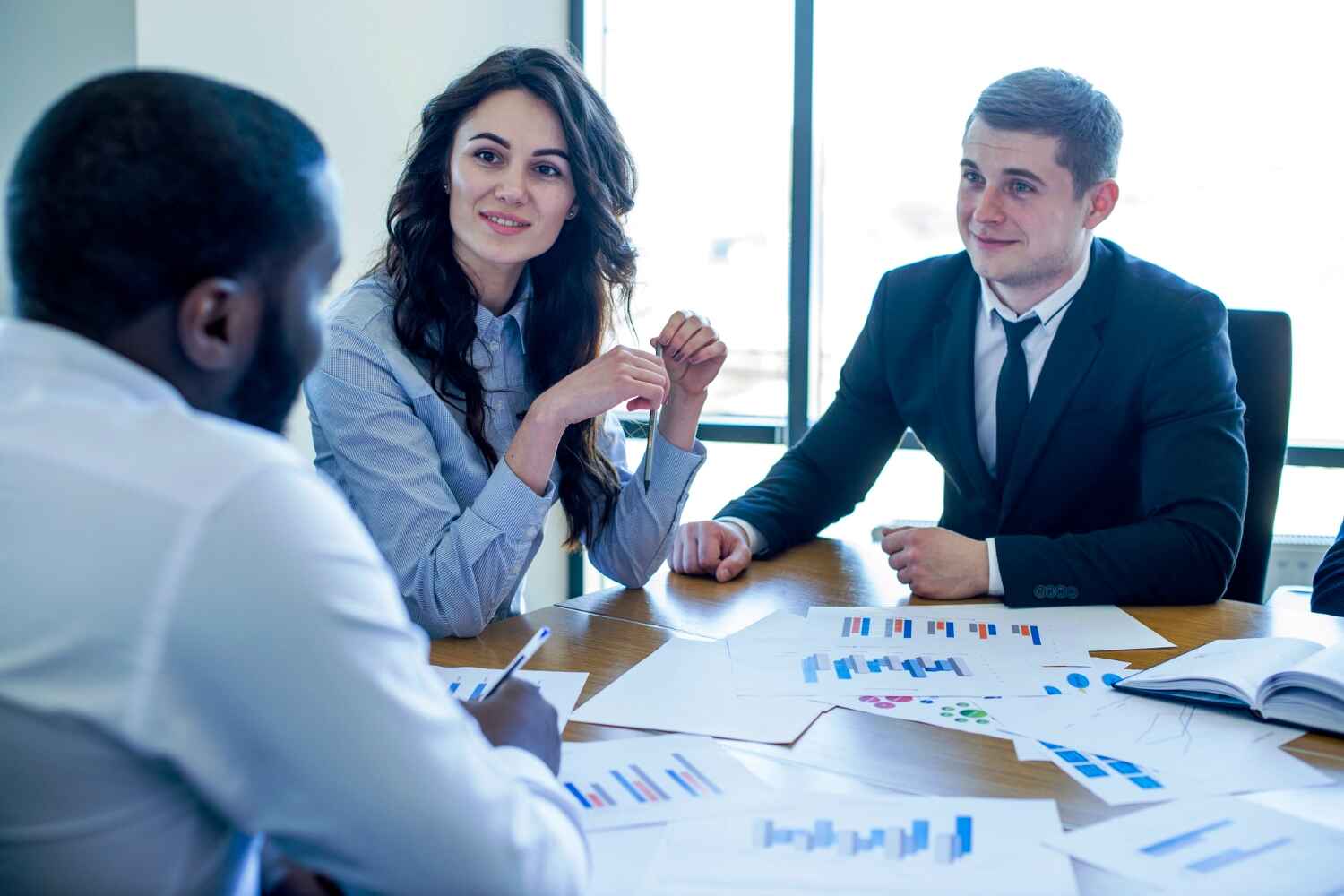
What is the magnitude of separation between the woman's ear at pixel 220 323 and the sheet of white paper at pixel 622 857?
478 millimetres

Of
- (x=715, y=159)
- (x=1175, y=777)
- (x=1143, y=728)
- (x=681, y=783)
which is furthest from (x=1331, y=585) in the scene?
(x=715, y=159)

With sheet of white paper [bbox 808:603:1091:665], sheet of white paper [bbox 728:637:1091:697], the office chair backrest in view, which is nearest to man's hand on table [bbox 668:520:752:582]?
sheet of white paper [bbox 808:603:1091:665]

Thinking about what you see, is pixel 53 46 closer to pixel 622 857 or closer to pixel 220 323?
pixel 220 323

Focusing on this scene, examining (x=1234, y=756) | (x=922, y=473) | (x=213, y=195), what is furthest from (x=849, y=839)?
(x=922, y=473)

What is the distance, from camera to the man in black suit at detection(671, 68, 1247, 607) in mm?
1749

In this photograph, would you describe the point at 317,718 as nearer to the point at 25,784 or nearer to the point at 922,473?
the point at 25,784

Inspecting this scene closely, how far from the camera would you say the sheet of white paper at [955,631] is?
4.72ft

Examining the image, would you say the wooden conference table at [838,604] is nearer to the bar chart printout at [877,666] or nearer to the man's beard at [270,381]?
the bar chart printout at [877,666]

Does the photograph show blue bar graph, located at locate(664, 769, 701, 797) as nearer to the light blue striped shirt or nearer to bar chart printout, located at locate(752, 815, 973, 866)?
bar chart printout, located at locate(752, 815, 973, 866)

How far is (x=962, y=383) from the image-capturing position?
2.15m

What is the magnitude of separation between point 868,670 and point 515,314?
889 millimetres

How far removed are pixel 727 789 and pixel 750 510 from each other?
38.8 inches

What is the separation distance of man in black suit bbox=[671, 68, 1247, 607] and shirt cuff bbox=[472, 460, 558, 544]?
0.36 metres

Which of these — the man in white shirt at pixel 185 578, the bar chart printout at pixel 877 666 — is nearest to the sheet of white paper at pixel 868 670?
the bar chart printout at pixel 877 666
